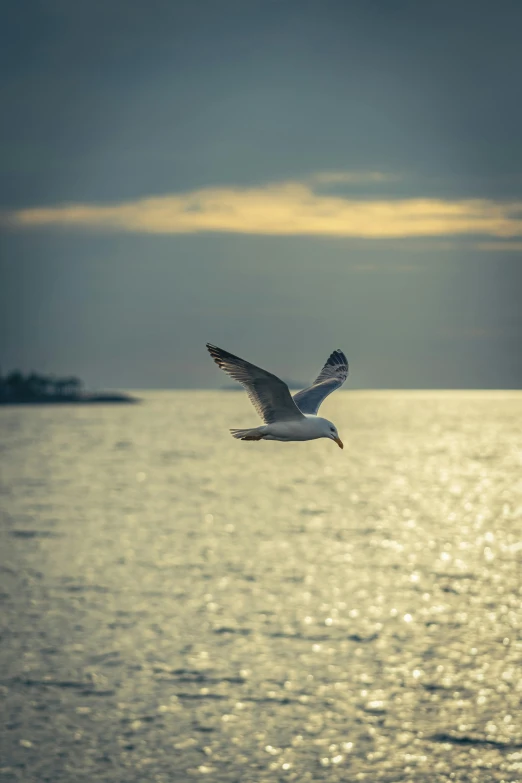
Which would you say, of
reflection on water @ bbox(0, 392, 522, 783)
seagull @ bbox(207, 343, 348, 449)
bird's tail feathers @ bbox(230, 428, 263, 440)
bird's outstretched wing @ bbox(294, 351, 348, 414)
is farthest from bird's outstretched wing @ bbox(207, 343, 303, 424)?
reflection on water @ bbox(0, 392, 522, 783)

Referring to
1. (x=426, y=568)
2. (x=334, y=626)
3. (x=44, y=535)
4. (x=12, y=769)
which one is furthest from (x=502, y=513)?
(x=12, y=769)

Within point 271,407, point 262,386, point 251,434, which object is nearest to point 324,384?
point 271,407

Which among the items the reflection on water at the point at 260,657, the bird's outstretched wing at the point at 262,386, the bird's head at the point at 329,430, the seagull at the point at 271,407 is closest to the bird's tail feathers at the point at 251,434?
the seagull at the point at 271,407

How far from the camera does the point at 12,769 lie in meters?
67.2

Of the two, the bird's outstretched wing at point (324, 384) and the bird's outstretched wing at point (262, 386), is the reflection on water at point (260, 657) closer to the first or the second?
the bird's outstretched wing at point (324, 384)

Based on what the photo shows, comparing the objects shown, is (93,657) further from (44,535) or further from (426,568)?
(44,535)

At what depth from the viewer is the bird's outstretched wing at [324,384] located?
25.2 metres

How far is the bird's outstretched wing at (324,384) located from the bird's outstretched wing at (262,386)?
2.25m

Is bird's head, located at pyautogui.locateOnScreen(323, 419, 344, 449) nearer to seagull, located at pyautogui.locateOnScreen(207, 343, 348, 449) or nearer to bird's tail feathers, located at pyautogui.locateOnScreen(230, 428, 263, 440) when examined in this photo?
seagull, located at pyautogui.locateOnScreen(207, 343, 348, 449)

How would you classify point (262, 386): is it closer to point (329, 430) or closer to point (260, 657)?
point (329, 430)

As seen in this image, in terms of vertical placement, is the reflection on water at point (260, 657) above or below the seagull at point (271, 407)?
below

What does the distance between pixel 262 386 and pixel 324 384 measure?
4201mm

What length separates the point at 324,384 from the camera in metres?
26.2

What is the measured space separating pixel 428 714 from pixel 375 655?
13.5 metres
